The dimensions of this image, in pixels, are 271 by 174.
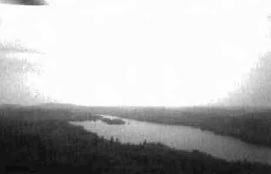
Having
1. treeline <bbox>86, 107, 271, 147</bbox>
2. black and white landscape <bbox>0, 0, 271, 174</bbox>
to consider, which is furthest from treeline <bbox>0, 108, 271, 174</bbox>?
treeline <bbox>86, 107, 271, 147</bbox>

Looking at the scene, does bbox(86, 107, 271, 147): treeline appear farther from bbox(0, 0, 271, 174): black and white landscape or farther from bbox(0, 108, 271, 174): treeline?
bbox(0, 108, 271, 174): treeline

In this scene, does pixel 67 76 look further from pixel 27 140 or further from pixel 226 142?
pixel 226 142

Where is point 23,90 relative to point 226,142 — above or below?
above

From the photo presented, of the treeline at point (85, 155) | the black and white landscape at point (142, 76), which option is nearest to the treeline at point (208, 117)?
the black and white landscape at point (142, 76)

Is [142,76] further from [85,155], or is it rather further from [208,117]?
[85,155]

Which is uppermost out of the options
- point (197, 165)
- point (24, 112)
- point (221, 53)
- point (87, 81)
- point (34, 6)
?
point (34, 6)

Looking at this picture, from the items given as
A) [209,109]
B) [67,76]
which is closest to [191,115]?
[209,109]

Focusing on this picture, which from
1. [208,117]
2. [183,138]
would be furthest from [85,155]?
[208,117]
